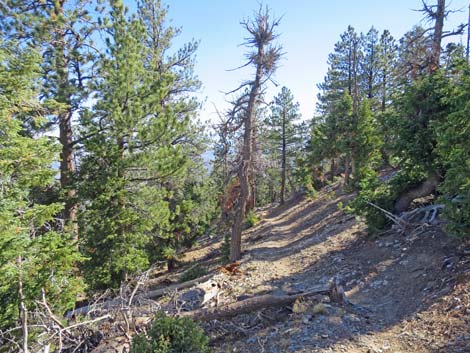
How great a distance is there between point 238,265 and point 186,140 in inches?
232

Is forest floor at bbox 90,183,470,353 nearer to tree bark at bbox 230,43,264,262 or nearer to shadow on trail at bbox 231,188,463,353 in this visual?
shadow on trail at bbox 231,188,463,353

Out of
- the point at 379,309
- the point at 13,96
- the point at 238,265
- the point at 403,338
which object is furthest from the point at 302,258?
the point at 13,96

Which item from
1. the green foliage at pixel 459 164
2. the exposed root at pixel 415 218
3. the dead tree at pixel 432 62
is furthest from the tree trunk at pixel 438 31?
the exposed root at pixel 415 218

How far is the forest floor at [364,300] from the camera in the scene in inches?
202

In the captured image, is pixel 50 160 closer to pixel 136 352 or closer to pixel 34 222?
pixel 34 222

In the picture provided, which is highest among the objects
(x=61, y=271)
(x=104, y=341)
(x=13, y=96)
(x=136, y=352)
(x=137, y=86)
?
(x=137, y=86)

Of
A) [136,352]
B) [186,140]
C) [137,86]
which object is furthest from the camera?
[186,140]

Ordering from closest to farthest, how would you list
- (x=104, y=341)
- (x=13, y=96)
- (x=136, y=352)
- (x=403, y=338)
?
Result: (x=136, y=352) < (x=403, y=338) < (x=104, y=341) < (x=13, y=96)

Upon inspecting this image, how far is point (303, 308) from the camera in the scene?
6.38 metres

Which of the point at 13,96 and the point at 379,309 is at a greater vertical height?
the point at 13,96

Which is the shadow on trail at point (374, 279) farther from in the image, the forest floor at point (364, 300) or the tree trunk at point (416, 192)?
the tree trunk at point (416, 192)

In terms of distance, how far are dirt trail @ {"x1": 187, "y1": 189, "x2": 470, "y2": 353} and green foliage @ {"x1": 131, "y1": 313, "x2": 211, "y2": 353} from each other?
1139mm

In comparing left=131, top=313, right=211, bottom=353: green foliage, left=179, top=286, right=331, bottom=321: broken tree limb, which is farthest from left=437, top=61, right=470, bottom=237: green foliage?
left=131, top=313, right=211, bottom=353: green foliage

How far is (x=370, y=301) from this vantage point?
6.82 m
